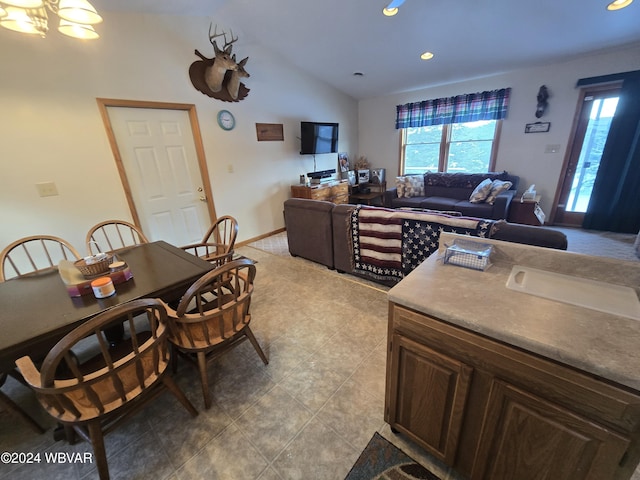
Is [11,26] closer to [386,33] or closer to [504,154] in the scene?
[386,33]

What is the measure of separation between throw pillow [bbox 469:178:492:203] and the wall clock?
3.90 meters

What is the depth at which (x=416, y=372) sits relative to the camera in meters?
1.04

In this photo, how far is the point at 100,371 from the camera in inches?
39.8

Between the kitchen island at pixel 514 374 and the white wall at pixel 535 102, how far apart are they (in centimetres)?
424

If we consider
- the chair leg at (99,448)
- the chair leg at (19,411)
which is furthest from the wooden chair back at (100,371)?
the chair leg at (19,411)

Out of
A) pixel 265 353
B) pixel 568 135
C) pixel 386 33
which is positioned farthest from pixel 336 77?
pixel 265 353

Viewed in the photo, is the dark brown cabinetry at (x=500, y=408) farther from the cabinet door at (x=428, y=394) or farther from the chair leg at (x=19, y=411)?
the chair leg at (x=19, y=411)

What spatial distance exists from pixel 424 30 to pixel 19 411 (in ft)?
15.9

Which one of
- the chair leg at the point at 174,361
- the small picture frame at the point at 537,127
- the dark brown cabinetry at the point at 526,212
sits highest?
the small picture frame at the point at 537,127

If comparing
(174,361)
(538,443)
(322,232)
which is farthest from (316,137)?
(538,443)

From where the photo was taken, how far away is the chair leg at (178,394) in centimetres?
133

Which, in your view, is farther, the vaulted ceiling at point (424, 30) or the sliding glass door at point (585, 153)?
the sliding glass door at point (585, 153)

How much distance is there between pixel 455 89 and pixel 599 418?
18.0ft

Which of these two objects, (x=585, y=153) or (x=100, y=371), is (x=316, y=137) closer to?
(x=585, y=153)
